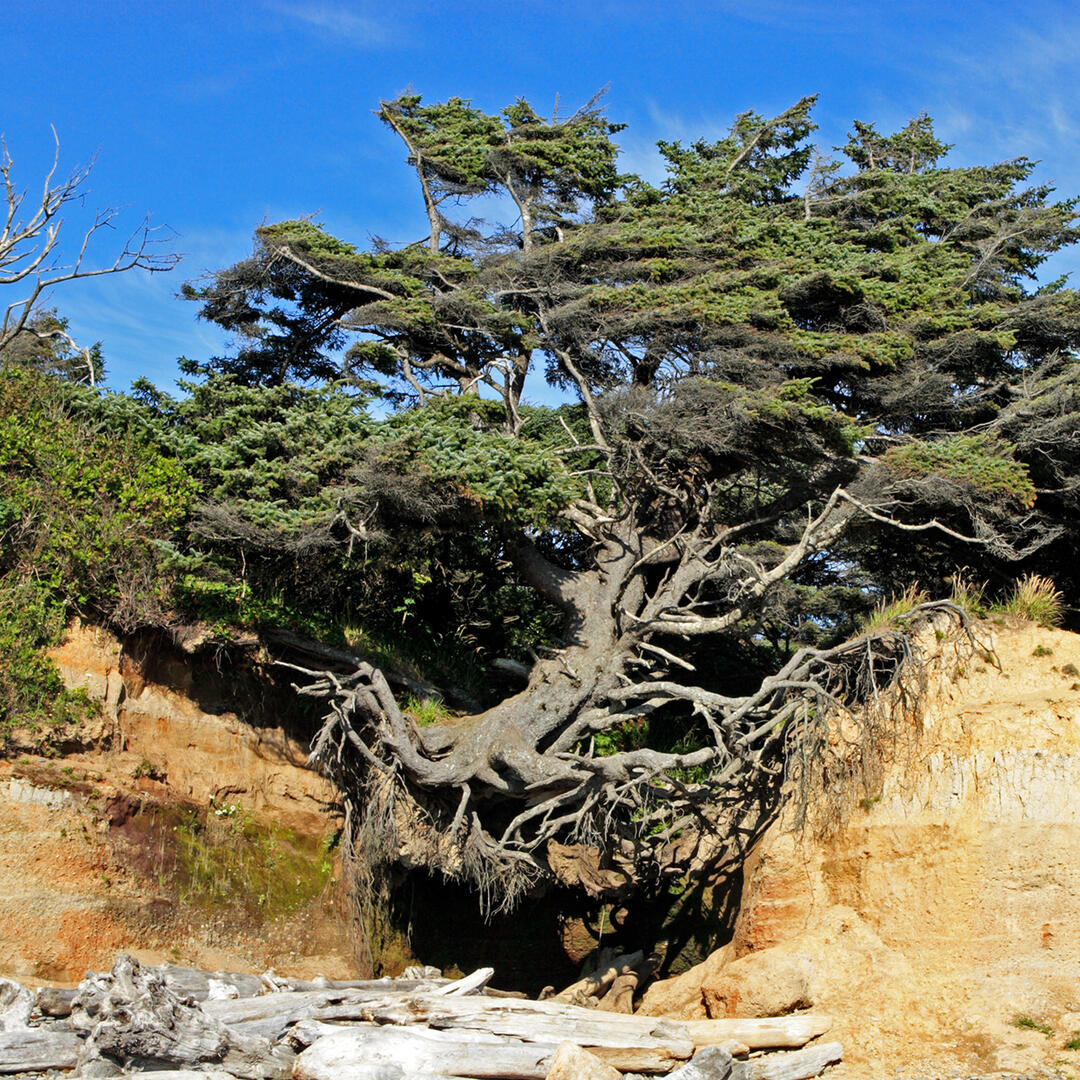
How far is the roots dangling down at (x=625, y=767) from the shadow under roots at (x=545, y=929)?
0.86 metres

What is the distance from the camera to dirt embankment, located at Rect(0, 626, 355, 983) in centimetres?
1252

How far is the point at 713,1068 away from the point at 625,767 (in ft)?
14.2

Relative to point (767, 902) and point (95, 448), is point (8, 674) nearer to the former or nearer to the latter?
point (95, 448)

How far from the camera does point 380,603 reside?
17531 millimetres

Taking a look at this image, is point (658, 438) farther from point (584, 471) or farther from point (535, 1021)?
point (535, 1021)

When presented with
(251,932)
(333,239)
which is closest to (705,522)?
(333,239)

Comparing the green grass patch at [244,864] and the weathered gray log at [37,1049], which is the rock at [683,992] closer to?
the green grass patch at [244,864]

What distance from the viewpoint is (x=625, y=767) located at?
45.1 ft

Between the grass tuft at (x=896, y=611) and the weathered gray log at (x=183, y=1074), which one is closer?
the weathered gray log at (x=183, y=1074)

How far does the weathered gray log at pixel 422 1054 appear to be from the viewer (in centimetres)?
951

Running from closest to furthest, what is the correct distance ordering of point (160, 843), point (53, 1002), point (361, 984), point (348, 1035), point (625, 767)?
point (348, 1035), point (53, 1002), point (361, 984), point (625, 767), point (160, 843)

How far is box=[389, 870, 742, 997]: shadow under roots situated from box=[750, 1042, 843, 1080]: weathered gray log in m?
4.40

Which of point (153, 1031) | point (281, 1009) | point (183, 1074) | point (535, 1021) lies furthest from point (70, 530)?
point (535, 1021)

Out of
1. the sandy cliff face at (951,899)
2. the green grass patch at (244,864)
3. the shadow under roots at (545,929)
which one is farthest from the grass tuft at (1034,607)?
the green grass patch at (244,864)
